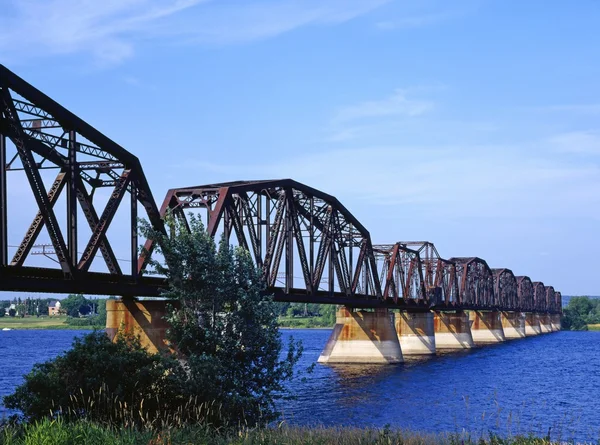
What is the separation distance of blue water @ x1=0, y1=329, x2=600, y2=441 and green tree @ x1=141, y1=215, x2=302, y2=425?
556 cm

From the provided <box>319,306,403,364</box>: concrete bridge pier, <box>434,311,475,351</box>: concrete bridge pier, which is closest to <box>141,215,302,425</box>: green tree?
<box>319,306,403,364</box>: concrete bridge pier

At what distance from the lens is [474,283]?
180500mm

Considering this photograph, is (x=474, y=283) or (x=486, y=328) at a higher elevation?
(x=474, y=283)

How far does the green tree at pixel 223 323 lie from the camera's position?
30352 millimetres

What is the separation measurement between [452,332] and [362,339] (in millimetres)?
51770

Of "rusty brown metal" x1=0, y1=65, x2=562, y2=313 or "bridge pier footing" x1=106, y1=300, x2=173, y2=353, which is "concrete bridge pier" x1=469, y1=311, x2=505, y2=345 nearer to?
"rusty brown metal" x1=0, y1=65, x2=562, y2=313

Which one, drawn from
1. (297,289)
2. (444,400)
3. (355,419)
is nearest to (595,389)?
(444,400)

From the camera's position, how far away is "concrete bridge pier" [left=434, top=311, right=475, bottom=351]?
144875 millimetres

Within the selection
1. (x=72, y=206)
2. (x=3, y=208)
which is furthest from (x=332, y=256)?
(x=3, y=208)

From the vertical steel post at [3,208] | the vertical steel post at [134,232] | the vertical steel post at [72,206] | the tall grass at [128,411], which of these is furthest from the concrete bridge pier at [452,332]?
the tall grass at [128,411]

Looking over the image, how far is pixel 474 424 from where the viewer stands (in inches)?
1858

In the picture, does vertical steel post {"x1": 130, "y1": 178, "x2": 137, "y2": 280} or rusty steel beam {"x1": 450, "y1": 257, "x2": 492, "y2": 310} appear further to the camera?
rusty steel beam {"x1": 450, "y1": 257, "x2": 492, "y2": 310}

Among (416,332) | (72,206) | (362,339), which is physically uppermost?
(72,206)

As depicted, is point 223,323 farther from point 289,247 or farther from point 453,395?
point 289,247
